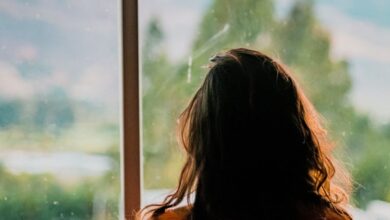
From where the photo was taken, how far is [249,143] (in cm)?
118

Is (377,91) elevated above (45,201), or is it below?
above

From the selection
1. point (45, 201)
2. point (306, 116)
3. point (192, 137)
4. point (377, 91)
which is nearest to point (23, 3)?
point (45, 201)

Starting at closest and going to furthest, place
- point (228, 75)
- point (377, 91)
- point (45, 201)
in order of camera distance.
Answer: point (228, 75)
point (45, 201)
point (377, 91)

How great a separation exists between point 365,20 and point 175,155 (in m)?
0.70

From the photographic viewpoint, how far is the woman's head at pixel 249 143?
1.18 metres

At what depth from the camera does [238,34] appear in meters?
1.79

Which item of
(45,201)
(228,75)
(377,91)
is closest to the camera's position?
(228,75)

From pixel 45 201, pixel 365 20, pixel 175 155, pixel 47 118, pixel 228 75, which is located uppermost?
pixel 365 20

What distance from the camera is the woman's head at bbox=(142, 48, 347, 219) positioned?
1.18 metres

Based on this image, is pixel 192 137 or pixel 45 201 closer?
pixel 192 137

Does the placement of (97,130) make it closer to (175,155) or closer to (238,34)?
(175,155)

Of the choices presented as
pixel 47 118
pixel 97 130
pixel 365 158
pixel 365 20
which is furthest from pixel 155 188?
pixel 365 20

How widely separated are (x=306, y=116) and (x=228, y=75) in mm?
188

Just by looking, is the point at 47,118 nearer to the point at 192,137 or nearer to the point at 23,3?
the point at 23,3
